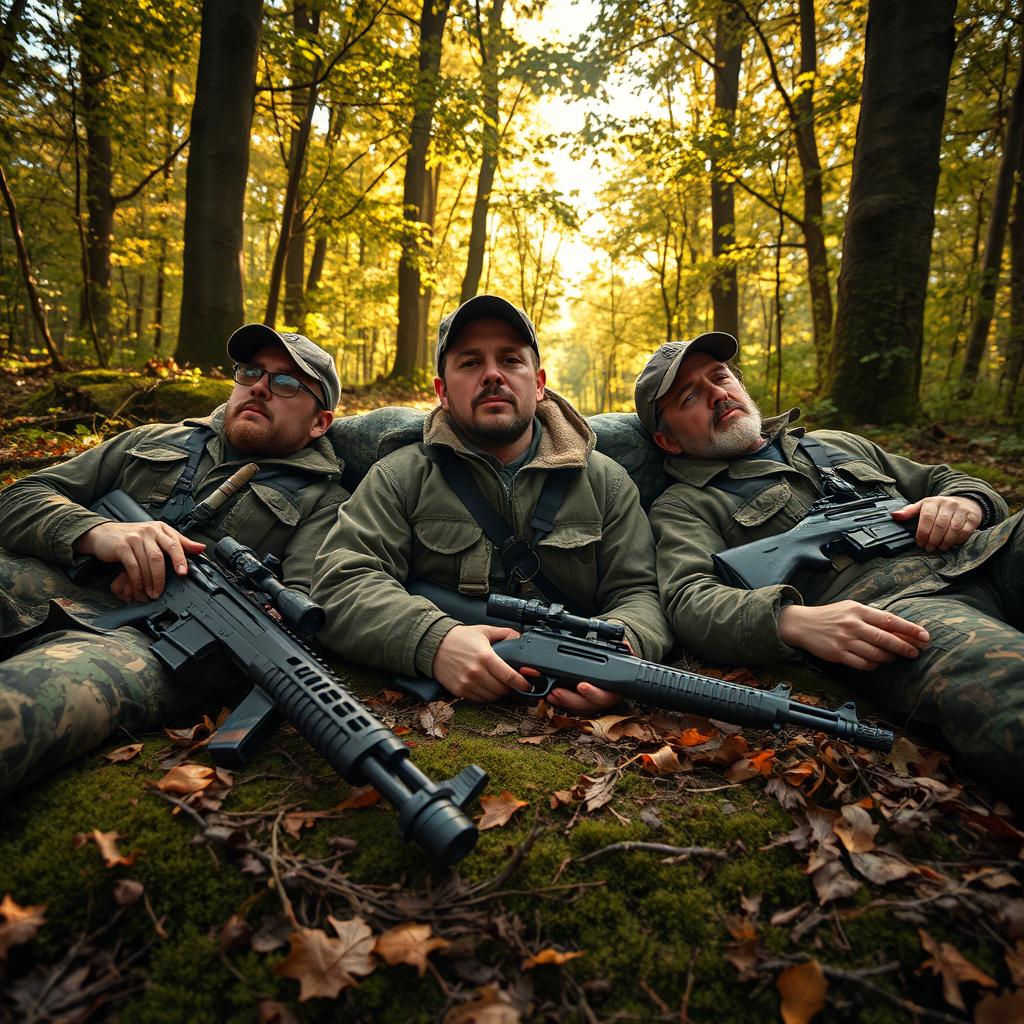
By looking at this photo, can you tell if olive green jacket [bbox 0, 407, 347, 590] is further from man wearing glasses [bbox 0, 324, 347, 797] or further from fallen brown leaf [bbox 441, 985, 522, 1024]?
fallen brown leaf [bbox 441, 985, 522, 1024]

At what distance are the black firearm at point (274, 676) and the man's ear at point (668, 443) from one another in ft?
9.60

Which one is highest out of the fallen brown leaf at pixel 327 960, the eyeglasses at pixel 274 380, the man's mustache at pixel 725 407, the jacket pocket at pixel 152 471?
the eyeglasses at pixel 274 380

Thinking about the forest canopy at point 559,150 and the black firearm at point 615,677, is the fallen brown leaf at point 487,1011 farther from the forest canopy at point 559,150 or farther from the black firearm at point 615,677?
the forest canopy at point 559,150

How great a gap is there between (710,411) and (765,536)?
100cm

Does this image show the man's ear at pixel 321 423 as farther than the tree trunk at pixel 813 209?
No

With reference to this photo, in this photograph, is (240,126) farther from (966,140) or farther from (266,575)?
(966,140)

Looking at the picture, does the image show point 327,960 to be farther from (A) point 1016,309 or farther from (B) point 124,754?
(A) point 1016,309

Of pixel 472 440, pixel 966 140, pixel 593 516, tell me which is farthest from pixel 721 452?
pixel 966 140

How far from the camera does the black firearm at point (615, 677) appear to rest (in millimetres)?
2566

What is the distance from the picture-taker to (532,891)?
192 cm

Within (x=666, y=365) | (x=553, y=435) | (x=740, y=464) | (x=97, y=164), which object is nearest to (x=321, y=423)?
(x=553, y=435)

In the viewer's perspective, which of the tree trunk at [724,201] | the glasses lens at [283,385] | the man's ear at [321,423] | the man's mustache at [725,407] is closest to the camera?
the man's mustache at [725,407]

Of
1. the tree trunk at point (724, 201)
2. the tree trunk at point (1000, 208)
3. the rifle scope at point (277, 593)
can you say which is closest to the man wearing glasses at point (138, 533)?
the rifle scope at point (277, 593)

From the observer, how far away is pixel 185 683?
3033 mm
